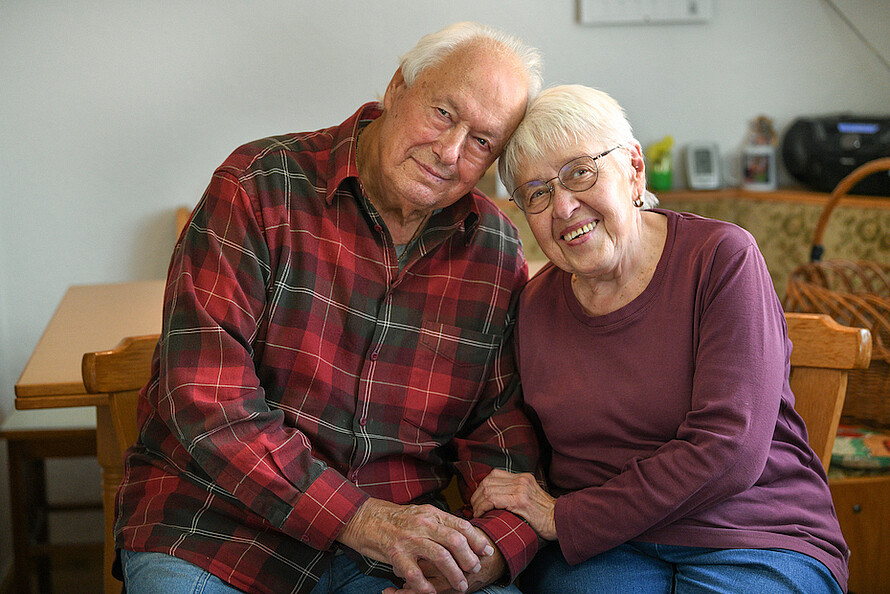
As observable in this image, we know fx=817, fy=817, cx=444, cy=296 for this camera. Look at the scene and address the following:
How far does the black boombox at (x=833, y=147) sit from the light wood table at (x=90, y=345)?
8.58ft

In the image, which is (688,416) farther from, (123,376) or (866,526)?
→ (866,526)

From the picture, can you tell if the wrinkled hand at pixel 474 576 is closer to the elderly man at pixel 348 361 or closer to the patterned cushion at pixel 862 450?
the elderly man at pixel 348 361

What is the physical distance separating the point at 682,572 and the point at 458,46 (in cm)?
95

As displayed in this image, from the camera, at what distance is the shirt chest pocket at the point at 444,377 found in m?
1.44

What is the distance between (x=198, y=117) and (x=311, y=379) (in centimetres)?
211

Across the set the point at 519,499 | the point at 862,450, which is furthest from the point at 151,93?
the point at 862,450

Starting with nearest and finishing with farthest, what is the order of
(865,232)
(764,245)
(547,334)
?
(547,334)
(865,232)
(764,245)

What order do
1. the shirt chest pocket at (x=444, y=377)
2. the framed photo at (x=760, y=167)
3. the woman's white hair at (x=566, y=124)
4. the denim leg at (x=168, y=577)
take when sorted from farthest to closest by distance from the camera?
the framed photo at (x=760, y=167)
the shirt chest pocket at (x=444, y=377)
the woman's white hair at (x=566, y=124)
the denim leg at (x=168, y=577)

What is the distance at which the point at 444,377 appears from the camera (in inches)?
57.4

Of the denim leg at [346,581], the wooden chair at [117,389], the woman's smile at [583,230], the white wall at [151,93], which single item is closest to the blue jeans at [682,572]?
the denim leg at [346,581]

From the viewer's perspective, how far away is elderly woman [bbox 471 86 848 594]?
4.03 ft

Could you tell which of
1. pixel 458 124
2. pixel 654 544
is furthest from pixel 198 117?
pixel 654 544

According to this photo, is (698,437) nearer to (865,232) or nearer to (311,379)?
(311,379)

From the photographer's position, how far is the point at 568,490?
4.71ft
